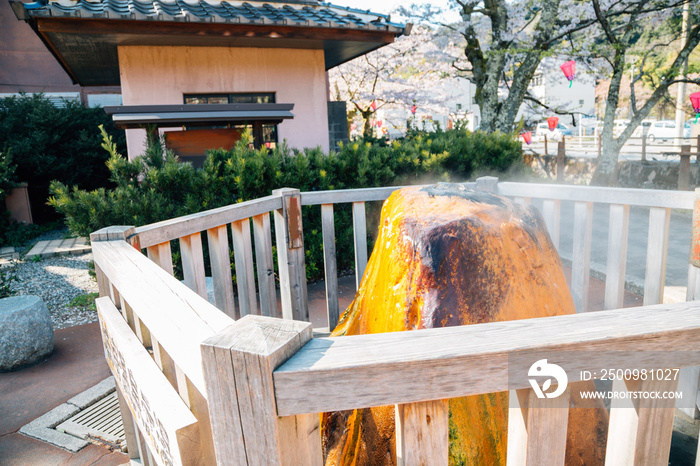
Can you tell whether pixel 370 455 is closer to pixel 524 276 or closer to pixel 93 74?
pixel 524 276

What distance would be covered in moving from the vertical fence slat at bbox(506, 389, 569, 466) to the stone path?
836cm

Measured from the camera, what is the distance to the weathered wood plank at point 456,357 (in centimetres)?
85

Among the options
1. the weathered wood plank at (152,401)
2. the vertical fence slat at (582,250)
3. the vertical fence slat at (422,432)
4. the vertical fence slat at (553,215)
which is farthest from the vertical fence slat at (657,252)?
the weathered wood plank at (152,401)

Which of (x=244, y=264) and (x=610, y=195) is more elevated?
(x=610, y=195)

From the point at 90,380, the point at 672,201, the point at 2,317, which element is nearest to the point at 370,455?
the point at 672,201

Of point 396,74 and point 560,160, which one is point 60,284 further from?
point 396,74

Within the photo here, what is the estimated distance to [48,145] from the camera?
1027 centimetres

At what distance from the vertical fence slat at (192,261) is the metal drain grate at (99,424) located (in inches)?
48.4

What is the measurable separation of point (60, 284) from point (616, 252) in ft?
22.3

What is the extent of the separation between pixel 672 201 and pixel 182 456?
9.14ft

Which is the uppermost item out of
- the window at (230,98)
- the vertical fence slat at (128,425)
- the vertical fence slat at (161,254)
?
the window at (230,98)

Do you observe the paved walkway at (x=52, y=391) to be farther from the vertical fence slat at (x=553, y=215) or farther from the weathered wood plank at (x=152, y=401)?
the vertical fence slat at (x=553, y=215)

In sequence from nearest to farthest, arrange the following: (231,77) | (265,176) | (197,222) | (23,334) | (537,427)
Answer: (537,427)
(197,222)
(23,334)
(265,176)
(231,77)

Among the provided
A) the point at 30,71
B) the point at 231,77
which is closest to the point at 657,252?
the point at 231,77
